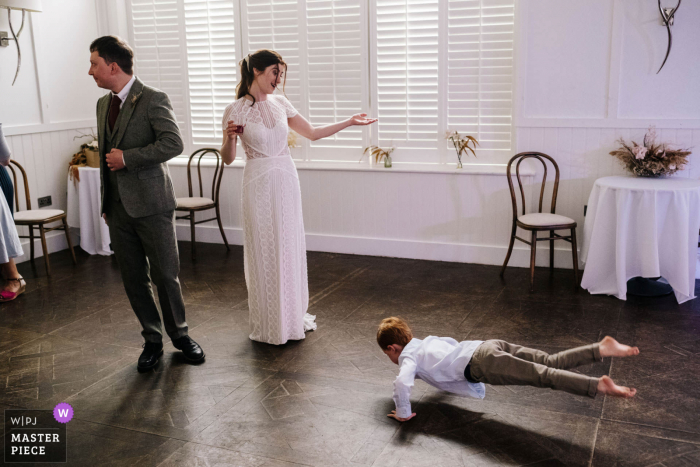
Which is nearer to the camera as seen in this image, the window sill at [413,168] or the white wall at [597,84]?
the white wall at [597,84]

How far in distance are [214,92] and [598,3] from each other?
3.48 metres

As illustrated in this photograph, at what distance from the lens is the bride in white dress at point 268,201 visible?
3650mm

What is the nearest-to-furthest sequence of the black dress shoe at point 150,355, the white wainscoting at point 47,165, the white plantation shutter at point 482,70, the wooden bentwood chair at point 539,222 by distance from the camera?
the black dress shoe at point 150,355, the wooden bentwood chair at point 539,222, the white plantation shutter at point 482,70, the white wainscoting at point 47,165

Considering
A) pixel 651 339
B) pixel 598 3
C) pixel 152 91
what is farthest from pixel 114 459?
pixel 598 3

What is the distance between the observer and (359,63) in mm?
5660

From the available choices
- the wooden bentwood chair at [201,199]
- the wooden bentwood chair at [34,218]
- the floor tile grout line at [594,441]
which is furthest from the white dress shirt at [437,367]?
the wooden bentwood chair at [34,218]

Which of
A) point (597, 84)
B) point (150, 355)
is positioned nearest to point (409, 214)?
point (597, 84)

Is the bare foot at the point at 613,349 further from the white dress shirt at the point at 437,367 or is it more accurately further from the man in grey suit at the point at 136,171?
the man in grey suit at the point at 136,171

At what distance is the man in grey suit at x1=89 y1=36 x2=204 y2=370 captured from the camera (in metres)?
3.22

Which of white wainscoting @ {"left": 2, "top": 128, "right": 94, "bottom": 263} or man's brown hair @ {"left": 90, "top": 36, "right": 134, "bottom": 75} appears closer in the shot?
man's brown hair @ {"left": 90, "top": 36, "right": 134, "bottom": 75}

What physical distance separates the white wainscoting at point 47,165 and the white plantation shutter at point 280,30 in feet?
6.74

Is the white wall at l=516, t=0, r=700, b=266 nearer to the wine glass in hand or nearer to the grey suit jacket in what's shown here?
the wine glass in hand

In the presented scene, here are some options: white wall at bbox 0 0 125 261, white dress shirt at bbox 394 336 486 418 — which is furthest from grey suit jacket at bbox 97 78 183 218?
white wall at bbox 0 0 125 261

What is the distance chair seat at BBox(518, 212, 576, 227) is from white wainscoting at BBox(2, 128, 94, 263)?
14.1 ft
